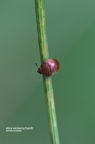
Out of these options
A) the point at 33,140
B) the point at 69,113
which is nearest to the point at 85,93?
the point at 69,113

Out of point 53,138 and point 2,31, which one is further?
point 2,31

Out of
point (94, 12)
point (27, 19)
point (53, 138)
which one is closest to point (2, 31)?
point (27, 19)

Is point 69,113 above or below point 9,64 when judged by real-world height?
below

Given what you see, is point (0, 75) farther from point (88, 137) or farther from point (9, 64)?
point (88, 137)

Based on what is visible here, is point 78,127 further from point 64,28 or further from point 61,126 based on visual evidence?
point 64,28

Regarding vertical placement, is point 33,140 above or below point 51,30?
below

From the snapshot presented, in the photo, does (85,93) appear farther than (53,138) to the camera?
Yes
